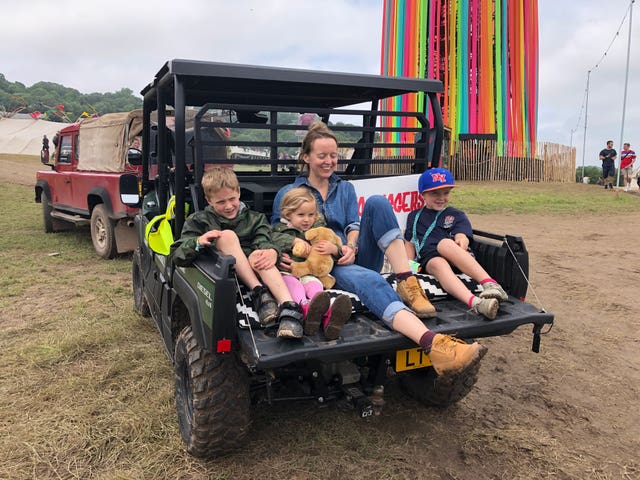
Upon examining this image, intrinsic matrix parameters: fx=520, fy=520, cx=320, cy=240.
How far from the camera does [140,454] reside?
2723mm

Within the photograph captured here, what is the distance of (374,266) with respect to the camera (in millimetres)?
3324

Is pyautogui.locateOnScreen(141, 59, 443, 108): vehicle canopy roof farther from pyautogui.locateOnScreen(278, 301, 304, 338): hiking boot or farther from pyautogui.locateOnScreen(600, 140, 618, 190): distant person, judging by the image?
pyautogui.locateOnScreen(600, 140, 618, 190): distant person

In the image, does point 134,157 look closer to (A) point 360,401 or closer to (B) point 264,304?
(B) point 264,304

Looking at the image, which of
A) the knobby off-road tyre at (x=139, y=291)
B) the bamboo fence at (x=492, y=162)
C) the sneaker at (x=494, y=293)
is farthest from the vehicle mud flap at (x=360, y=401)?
the bamboo fence at (x=492, y=162)

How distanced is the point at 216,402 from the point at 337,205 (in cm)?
161

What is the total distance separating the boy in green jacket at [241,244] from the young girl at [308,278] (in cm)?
8

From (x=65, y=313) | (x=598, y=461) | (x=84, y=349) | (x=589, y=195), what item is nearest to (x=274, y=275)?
(x=598, y=461)

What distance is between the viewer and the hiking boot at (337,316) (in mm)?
2340

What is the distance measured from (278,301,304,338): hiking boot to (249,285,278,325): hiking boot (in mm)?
42

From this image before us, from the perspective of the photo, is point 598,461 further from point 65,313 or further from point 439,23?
point 439,23

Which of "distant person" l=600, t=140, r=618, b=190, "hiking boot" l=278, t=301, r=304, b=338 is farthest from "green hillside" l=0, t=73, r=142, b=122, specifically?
"hiking boot" l=278, t=301, r=304, b=338

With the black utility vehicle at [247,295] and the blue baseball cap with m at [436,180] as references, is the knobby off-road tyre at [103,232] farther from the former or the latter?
the blue baseball cap with m at [436,180]

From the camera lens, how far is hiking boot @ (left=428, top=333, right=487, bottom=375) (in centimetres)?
233

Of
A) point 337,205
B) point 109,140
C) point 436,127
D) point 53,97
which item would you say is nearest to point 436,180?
point 436,127
